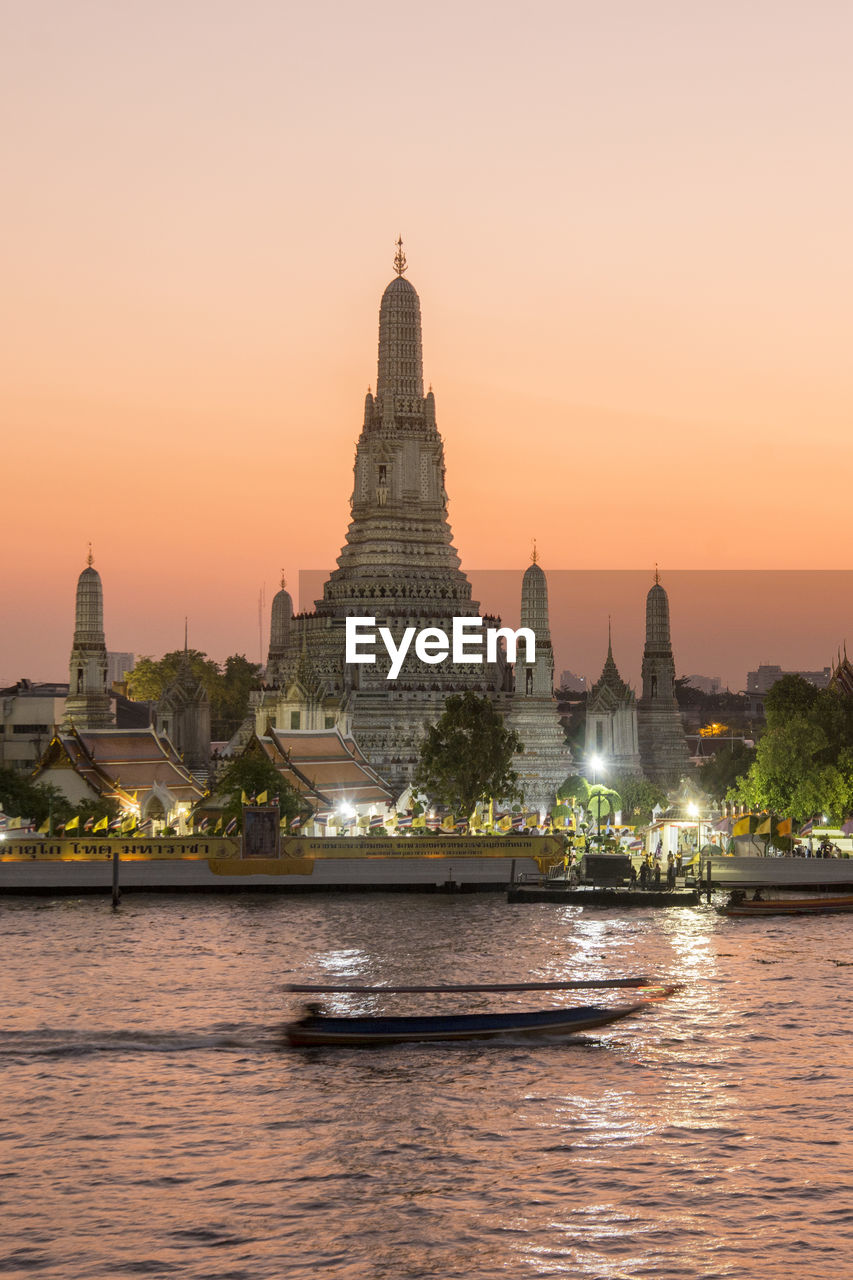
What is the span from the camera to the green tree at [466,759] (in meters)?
89.5

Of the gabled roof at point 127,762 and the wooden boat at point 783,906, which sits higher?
the gabled roof at point 127,762

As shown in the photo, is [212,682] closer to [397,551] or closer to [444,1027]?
[397,551]

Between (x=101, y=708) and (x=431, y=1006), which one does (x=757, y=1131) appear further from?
(x=101, y=708)

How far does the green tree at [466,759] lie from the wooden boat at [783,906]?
757 inches

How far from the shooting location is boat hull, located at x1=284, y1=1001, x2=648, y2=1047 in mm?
43844

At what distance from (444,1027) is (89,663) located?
256 feet

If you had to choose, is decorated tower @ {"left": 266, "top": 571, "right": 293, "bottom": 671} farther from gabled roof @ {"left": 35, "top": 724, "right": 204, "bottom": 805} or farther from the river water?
the river water

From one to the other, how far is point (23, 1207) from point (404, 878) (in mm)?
47066

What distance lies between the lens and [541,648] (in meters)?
111

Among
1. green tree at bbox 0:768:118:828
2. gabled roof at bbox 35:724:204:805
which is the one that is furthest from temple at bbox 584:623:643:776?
green tree at bbox 0:768:118:828

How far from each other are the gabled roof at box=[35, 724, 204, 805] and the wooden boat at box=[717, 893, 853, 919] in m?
30.3

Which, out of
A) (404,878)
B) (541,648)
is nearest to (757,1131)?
(404,878)

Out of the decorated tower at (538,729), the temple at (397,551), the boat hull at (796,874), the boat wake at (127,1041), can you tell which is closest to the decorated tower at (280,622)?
the temple at (397,551)

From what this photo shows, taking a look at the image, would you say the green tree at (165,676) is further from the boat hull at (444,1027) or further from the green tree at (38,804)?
the boat hull at (444,1027)
